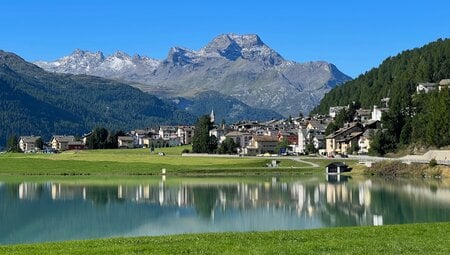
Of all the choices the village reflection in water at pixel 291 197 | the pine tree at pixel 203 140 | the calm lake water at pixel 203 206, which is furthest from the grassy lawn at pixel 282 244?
the pine tree at pixel 203 140

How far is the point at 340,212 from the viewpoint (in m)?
53.8

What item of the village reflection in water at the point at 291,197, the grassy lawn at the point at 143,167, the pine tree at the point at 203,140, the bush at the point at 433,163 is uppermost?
the pine tree at the point at 203,140

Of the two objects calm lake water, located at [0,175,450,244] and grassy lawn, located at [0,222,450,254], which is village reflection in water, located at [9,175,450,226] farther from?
grassy lawn, located at [0,222,450,254]

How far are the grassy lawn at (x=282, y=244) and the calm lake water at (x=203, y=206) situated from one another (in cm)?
1139

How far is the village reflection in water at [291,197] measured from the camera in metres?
51.6

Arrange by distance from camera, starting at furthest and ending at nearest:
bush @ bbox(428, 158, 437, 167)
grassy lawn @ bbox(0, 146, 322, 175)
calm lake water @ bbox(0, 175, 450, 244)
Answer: grassy lawn @ bbox(0, 146, 322, 175) < bush @ bbox(428, 158, 437, 167) < calm lake water @ bbox(0, 175, 450, 244)

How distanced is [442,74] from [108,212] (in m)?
162

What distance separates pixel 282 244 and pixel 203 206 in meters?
33.8

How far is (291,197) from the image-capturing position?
68.9m

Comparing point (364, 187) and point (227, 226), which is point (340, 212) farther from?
point (364, 187)

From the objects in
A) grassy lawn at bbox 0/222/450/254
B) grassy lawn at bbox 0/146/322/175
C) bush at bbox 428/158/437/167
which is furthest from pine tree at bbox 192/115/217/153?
grassy lawn at bbox 0/222/450/254

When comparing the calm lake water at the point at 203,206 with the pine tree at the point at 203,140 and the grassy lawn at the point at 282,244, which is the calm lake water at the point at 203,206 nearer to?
the grassy lawn at the point at 282,244

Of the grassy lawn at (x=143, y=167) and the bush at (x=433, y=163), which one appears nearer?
the bush at (x=433, y=163)

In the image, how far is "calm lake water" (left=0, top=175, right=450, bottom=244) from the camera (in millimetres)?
44594
